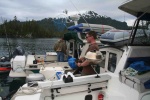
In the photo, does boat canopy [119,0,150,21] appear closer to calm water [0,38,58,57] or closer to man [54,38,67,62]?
man [54,38,67,62]

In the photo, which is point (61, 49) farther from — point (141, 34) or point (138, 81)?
point (138, 81)

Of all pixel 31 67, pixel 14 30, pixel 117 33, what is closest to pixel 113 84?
pixel 117 33

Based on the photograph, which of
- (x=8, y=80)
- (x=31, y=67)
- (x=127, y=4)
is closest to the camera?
(x=127, y=4)

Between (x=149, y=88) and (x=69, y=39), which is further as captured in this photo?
(x=69, y=39)

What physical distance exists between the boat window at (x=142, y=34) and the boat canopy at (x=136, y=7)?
0.44 feet

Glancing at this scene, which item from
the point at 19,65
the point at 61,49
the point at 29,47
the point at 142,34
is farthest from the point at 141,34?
the point at 29,47

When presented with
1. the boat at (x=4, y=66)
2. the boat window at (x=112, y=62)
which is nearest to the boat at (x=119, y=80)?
the boat window at (x=112, y=62)

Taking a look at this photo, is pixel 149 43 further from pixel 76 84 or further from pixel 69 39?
pixel 69 39

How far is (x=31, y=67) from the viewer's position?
8734mm

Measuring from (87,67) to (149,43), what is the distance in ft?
4.43

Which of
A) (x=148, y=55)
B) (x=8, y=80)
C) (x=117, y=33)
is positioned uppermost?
(x=117, y=33)

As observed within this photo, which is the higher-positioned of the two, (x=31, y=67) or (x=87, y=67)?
(x=87, y=67)

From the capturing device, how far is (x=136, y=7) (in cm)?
398

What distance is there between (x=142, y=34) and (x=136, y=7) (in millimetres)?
634
